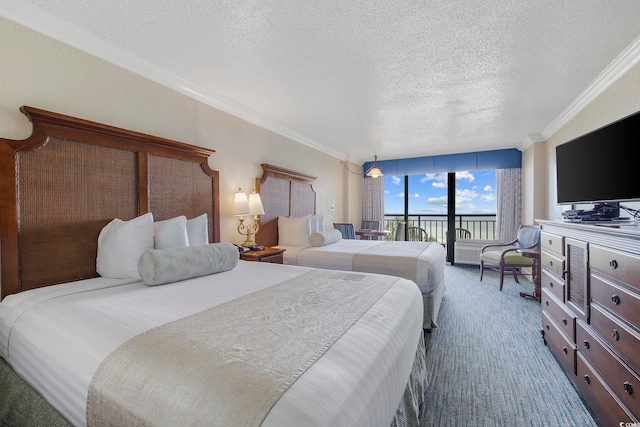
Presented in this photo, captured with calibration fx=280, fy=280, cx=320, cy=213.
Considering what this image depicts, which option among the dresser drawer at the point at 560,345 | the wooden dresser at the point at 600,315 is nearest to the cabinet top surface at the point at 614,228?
the wooden dresser at the point at 600,315

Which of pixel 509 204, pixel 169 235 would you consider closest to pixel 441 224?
pixel 509 204

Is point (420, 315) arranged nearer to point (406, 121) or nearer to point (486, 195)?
point (406, 121)

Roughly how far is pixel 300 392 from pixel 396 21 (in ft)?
7.04

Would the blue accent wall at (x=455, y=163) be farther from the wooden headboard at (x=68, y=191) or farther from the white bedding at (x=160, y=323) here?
the wooden headboard at (x=68, y=191)

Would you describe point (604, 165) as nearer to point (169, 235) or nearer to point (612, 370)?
point (612, 370)

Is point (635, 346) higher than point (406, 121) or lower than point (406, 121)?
lower

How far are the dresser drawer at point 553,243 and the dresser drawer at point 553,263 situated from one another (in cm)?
5

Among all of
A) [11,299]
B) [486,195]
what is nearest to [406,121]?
[11,299]

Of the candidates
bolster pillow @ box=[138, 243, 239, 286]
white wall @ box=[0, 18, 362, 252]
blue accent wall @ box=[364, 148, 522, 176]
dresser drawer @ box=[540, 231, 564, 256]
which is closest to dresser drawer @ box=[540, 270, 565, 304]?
dresser drawer @ box=[540, 231, 564, 256]

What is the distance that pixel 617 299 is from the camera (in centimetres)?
142

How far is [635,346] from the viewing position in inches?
50.2

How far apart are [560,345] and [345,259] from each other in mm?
1925

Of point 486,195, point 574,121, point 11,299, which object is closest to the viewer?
point 11,299

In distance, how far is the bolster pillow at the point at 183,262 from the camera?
1731mm
